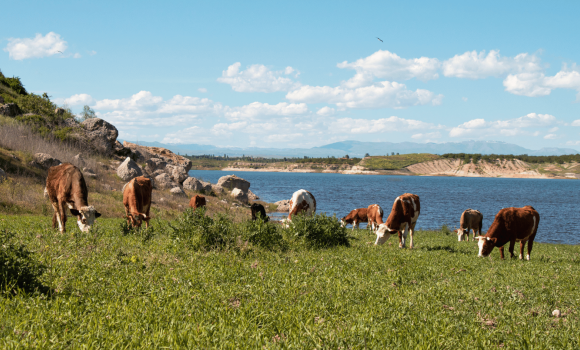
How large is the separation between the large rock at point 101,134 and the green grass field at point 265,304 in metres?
33.9

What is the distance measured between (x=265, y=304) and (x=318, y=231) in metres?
8.11

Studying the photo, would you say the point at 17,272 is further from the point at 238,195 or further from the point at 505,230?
the point at 238,195

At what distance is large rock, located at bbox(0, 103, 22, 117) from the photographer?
35.2 metres

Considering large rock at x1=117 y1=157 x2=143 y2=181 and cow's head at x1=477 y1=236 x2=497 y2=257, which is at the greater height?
large rock at x1=117 y1=157 x2=143 y2=181

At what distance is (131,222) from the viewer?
14.5m

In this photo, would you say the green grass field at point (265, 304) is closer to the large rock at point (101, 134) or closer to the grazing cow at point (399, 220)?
the grazing cow at point (399, 220)

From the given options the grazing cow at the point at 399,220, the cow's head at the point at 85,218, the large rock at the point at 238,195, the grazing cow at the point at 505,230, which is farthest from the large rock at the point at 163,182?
the grazing cow at the point at 505,230

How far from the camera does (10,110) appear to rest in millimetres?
36312

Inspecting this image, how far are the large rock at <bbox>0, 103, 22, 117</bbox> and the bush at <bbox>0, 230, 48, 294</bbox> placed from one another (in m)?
36.1

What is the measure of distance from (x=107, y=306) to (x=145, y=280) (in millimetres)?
1559

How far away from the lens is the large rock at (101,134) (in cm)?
4128

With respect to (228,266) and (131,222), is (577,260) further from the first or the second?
(131,222)

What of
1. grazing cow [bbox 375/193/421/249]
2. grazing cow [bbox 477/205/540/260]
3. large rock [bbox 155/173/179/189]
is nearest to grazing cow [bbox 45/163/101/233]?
grazing cow [bbox 375/193/421/249]

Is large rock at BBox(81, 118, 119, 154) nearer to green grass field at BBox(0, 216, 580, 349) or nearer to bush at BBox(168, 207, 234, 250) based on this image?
bush at BBox(168, 207, 234, 250)
